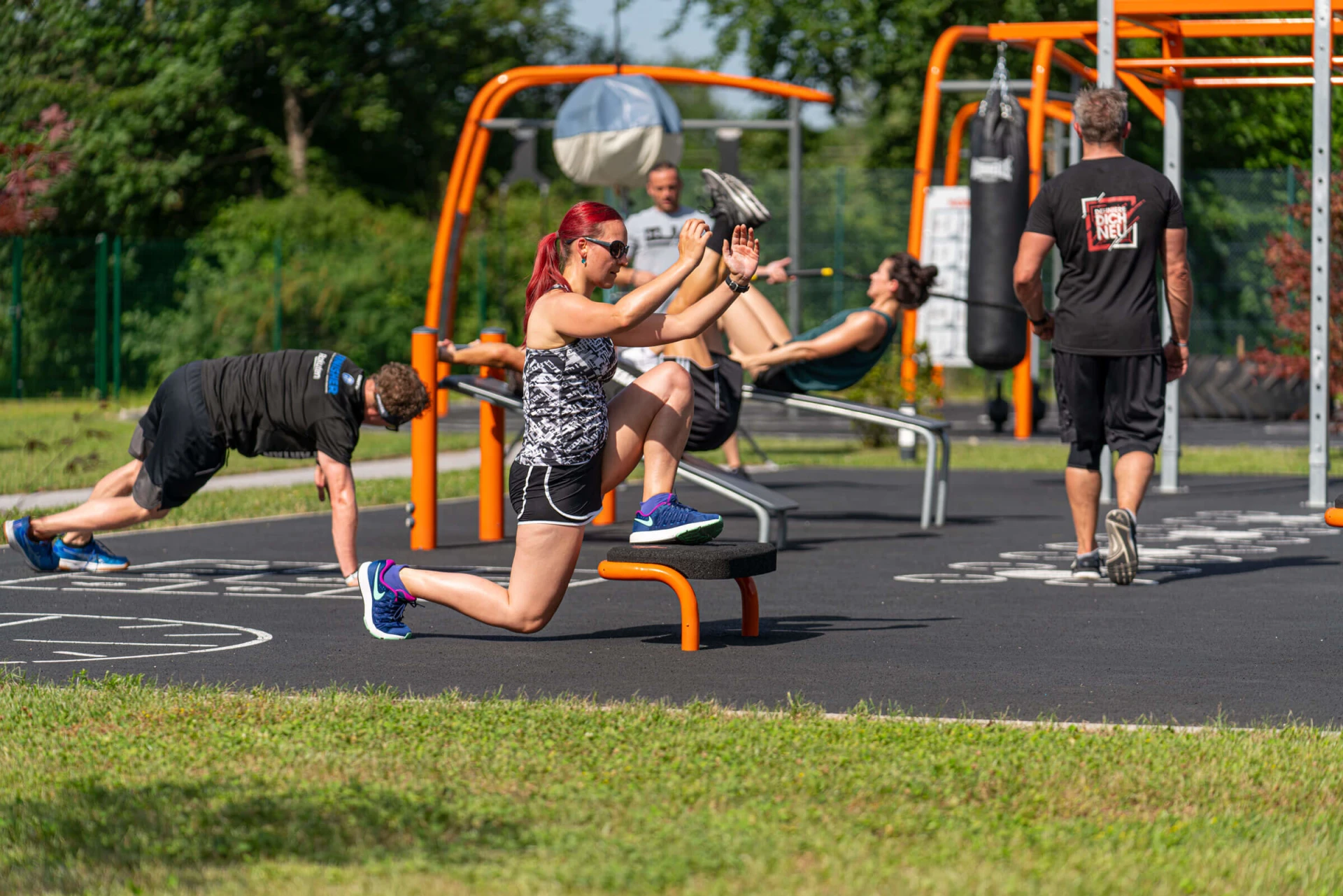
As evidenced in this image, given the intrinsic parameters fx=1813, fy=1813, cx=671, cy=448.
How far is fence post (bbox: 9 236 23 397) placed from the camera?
75.8 ft

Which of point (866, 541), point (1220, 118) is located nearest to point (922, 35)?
point (1220, 118)

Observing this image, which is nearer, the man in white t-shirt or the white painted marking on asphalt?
the white painted marking on asphalt

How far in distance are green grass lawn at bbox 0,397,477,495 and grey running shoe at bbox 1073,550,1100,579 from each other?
699 centimetres

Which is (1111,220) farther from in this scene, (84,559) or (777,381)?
(84,559)

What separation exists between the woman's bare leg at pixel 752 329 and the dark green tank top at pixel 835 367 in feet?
0.44

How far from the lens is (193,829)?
138 inches

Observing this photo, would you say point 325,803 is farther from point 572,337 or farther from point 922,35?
point 922,35

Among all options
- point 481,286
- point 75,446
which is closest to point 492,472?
point 75,446

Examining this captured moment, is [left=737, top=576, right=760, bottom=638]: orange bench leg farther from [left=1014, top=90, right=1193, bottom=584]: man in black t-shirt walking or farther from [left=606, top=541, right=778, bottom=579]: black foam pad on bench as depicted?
[left=1014, top=90, right=1193, bottom=584]: man in black t-shirt walking

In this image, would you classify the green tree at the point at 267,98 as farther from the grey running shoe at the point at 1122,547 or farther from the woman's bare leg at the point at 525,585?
the woman's bare leg at the point at 525,585

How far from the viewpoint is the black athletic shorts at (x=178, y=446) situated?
733 centimetres

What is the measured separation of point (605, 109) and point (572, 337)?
9.65 m

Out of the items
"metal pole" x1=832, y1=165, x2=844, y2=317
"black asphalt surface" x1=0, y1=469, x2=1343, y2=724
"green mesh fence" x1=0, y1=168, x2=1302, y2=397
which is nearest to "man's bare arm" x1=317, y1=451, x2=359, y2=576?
"black asphalt surface" x1=0, y1=469, x2=1343, y2=724

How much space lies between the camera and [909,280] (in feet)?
32.4
